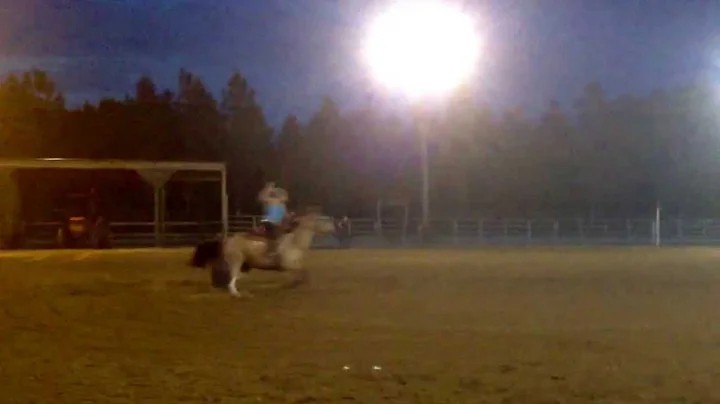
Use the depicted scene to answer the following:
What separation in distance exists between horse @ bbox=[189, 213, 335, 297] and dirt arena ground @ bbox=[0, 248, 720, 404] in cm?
53

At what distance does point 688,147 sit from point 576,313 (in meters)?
51.9

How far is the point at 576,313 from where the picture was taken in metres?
15.7

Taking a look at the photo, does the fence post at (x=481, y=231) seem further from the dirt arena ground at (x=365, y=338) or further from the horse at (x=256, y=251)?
the horse at (x=256, y=251)

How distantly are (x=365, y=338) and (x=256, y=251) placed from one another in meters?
5.56

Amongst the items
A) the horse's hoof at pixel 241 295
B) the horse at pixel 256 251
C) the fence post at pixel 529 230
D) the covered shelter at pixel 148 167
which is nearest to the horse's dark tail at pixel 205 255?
the horse at pixel 256 251

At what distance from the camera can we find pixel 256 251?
59.2ft

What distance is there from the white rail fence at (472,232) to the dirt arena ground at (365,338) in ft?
63.6

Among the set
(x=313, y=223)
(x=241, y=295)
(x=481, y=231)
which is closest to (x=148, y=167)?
(x=481, y=231)

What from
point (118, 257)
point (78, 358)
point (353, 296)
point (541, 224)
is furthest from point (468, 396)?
point (541, 224)

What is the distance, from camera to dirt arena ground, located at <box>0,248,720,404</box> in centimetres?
940

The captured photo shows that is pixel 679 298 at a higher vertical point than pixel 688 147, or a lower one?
lower

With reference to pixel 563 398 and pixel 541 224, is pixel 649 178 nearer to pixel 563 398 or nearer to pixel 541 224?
pixel 541 224

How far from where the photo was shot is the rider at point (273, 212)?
1816cm

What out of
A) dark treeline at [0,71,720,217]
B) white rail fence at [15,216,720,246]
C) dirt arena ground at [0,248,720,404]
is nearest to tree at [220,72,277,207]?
dark treeline at [0,71,720,217]
